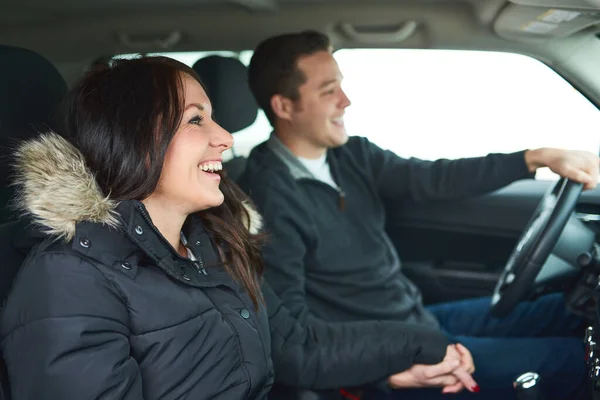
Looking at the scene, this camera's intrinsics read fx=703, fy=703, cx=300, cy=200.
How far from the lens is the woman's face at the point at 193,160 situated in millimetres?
1354

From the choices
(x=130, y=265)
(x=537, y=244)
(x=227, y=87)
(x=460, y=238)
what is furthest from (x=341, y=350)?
(x=460, y=238)

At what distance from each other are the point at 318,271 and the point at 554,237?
65cm

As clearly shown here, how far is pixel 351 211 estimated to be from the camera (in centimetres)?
212

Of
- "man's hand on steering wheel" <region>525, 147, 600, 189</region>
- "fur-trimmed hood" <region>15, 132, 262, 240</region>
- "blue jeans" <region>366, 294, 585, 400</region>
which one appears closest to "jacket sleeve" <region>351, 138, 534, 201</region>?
"man's hand on steering wheel" <region>525, 147, 600, 189</region>

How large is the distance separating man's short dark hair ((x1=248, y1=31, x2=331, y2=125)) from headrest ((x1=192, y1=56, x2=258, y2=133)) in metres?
0.05

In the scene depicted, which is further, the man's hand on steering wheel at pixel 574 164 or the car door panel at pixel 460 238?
the car door panel at pixel 460 238

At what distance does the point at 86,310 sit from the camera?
3.72 feet

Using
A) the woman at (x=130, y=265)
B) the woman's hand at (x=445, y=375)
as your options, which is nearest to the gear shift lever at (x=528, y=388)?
the woman's hand at (x=445, y=375)

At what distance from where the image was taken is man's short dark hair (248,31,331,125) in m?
2.09

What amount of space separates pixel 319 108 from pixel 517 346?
88cm

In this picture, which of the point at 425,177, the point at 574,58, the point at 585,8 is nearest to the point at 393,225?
the point at 425,177

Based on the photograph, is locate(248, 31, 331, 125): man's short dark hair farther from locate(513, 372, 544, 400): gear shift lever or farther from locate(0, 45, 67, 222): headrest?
locate(513, 372, 544, 400): gear shift lever

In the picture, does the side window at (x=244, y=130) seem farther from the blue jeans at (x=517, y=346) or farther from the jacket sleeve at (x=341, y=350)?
the blue jeans at (x=517, y=346)

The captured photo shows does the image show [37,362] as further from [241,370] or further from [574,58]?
[574,58]
